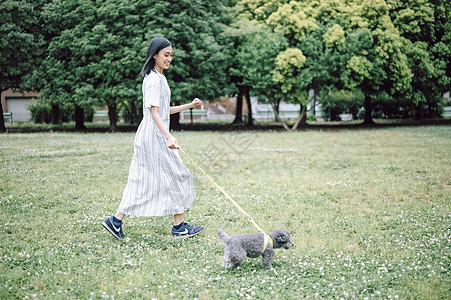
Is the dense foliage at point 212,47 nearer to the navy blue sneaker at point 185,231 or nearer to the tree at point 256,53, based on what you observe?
the tree at point 256,53

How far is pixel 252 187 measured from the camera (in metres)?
7.76

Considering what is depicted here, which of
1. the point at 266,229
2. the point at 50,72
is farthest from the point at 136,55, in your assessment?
the point at 266,229

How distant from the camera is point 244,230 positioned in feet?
16.6

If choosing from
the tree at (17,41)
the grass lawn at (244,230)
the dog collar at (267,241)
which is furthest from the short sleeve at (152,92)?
the tree at (17,41)

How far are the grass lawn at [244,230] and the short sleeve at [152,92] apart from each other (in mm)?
1713

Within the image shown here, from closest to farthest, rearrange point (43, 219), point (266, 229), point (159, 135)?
point (159, 135)
point (266, 229)
point (43, 219)

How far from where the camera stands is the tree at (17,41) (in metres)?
21.9

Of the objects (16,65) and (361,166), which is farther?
(16,65)

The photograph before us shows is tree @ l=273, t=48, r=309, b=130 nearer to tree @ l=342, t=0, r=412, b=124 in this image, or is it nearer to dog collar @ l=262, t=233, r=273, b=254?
tree @ l=342, t=0, r=412, b=124

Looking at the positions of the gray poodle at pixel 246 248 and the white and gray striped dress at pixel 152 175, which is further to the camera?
the white and gray striped dress at pixel 152 175

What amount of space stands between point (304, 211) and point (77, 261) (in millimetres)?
3427

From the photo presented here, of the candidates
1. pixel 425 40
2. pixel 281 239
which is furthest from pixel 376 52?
pixel 281 239

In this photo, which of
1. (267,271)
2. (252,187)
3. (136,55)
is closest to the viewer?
(267,271)

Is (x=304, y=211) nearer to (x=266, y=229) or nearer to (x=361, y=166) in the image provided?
(x=266, y=229)
